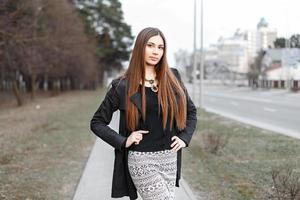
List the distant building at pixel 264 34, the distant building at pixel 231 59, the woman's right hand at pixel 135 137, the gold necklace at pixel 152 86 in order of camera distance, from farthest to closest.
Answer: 1. the distant building at pixel 231 59
2. the distant building at pixel 264 34
3. the gold necklace at pixel 152 86
4. the woman's right hand at pixel 135 137

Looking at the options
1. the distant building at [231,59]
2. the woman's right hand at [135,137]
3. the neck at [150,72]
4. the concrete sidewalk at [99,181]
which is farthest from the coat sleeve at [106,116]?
the distant building at [231,59]

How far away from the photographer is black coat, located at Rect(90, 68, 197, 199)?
11.3 ft

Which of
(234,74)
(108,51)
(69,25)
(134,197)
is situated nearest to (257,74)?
(108,51)

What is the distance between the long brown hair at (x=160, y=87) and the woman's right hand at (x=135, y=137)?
0.05 metres

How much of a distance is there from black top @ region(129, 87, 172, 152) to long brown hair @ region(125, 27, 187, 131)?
32 millimetres

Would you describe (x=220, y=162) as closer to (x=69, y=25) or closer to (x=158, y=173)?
(x=158, y=173)

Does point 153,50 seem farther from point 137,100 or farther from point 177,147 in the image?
point 177,147

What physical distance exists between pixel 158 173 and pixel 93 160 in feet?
23.9

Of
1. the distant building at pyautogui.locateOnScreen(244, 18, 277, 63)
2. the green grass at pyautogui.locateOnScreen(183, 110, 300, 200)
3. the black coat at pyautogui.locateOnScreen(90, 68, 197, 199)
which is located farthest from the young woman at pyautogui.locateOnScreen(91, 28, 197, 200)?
the distant building at pyautogui.locateOnScreen(244, 18, 277, 63)

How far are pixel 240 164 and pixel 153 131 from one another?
6.57 metres

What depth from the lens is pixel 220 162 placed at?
9.95m

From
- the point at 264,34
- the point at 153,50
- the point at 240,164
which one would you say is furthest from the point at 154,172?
the point at 264,34

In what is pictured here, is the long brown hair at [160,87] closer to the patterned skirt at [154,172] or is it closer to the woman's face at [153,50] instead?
the woman's face at [153,50]

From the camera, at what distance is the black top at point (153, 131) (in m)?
3.38
